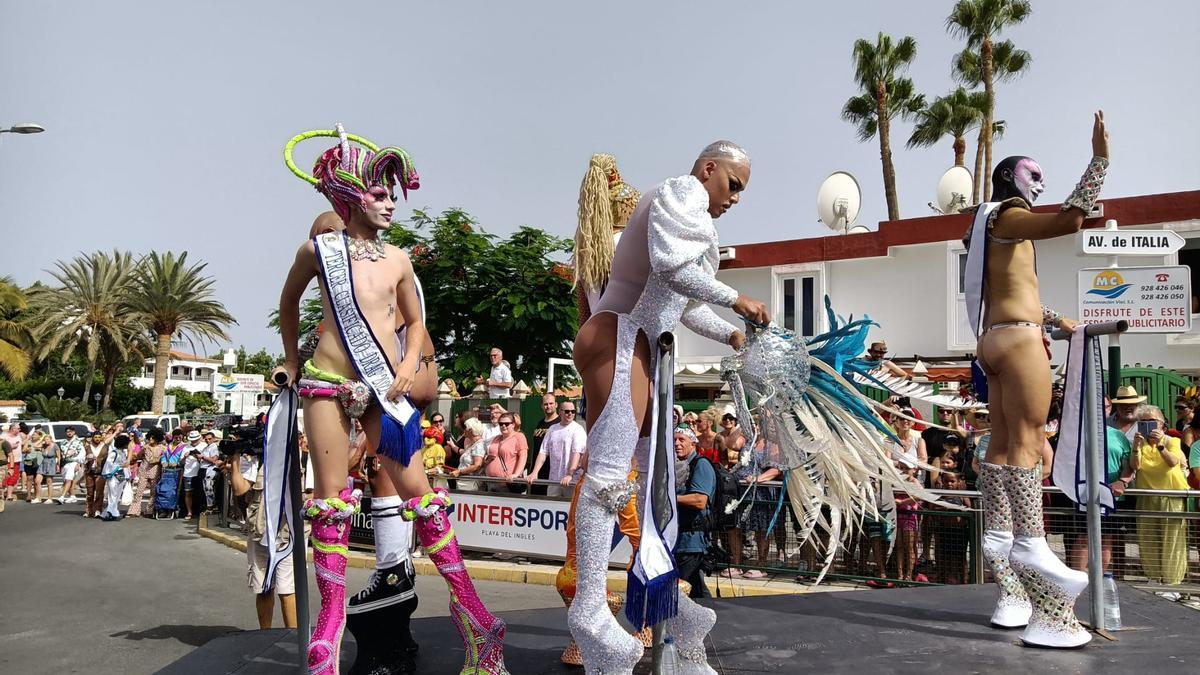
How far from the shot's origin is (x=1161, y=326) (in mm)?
9508

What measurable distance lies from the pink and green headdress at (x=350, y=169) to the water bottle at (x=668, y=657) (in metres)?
2.01

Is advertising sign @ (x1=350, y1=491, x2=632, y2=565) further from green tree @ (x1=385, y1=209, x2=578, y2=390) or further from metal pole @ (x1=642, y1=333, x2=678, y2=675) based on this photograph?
green tree @ (x1=385, y1=209, x2=578, y2=390)

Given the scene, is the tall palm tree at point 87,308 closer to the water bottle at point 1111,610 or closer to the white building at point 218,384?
the white building at point 218,384

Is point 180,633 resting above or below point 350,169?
below

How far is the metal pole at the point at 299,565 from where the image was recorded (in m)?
Result: 3.42

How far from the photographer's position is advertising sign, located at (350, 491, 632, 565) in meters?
9.91

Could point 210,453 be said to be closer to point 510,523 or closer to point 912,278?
point 510,523

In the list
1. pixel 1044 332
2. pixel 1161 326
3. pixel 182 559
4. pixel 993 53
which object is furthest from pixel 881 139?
pixel 1044 332

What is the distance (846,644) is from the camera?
4016 millimetres

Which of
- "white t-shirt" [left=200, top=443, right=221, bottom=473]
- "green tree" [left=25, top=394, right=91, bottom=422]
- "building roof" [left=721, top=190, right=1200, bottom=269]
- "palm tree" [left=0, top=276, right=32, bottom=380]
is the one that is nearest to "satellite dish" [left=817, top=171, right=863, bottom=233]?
"building roof" [left=721, top=190, right=1200, bottom=269]

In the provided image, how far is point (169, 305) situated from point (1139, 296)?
3649 cm

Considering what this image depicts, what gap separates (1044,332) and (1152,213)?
1642cm

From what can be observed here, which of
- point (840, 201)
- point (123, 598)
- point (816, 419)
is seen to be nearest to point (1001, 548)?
point (816, 419)

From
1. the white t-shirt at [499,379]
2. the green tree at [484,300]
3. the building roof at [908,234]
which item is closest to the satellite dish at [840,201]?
the building roof at [908,234]
